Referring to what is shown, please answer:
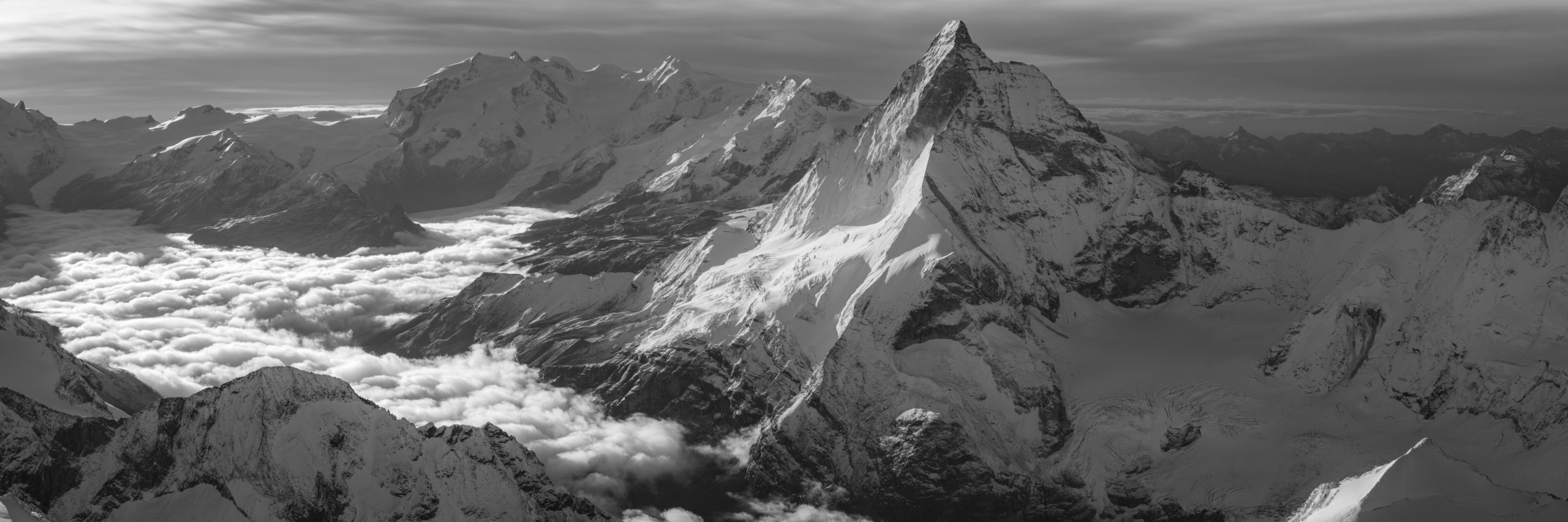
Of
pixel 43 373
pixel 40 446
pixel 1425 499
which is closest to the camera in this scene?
pixel 1425 499

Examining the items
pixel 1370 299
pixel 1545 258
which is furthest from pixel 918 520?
pixel 1545 258

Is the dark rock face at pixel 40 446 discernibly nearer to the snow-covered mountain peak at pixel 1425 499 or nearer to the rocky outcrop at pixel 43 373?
the rocky outcrop at pixel 43 373

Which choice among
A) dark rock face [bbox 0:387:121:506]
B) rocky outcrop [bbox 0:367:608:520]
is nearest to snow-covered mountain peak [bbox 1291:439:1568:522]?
rocky outcrop [bbox 0:367:608:520]

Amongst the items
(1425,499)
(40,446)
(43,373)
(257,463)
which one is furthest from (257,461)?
(1425,499)

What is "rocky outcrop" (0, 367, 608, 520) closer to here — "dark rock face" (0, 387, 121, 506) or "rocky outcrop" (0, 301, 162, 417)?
"dark rock face" (0, 387, 121, 506)

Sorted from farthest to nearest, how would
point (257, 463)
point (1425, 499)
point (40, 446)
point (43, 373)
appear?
point (43, 373)
point (40, 446)
point (257, 463)
point (1425, 499)

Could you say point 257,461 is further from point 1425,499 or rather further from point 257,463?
point 1425,499

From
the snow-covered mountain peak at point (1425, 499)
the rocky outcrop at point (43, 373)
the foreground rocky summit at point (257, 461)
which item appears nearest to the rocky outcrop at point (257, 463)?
the foreground rocky summit at point (257, 461)

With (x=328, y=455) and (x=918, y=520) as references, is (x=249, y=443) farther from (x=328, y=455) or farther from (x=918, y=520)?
(x=918, y=520)
